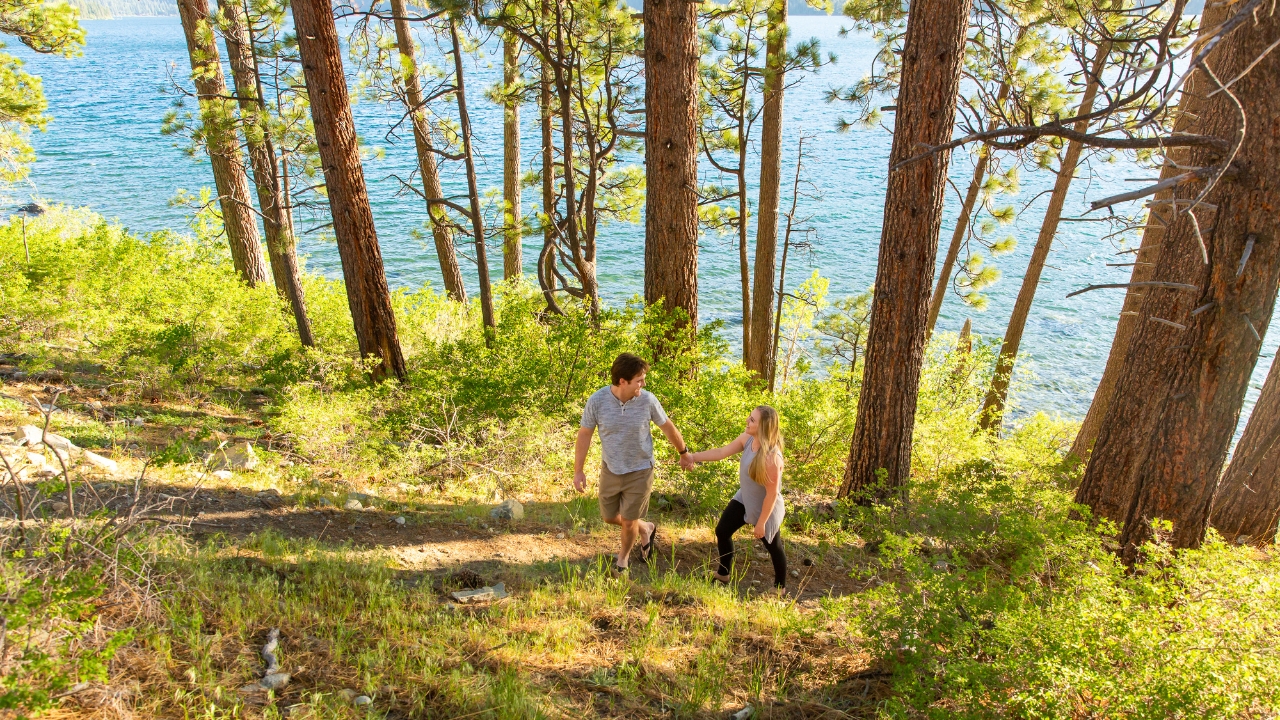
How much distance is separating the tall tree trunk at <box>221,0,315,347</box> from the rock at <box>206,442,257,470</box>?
4.20 metres

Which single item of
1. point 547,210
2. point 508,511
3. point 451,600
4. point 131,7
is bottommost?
point 508,511

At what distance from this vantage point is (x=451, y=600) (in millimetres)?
4605

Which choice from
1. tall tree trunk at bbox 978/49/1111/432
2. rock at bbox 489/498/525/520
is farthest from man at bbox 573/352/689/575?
tall tree trunk at bbox 978/49/1111/432

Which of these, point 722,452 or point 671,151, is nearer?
point 722,452

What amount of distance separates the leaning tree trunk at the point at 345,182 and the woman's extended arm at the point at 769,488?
583 centimetres

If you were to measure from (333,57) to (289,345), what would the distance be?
482cm

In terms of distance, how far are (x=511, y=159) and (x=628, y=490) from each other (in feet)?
34.5

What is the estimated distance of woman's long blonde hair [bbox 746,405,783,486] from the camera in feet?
16.2

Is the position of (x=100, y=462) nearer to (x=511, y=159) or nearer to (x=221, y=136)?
(x=221, y=136)

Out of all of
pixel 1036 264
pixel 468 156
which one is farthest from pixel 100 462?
pixel 1036 264

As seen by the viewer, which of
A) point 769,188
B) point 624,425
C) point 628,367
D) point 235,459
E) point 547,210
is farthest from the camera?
point 769,188

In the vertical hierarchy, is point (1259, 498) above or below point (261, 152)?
below

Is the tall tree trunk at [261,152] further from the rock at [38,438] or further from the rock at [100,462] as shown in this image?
the rock at [100,462]

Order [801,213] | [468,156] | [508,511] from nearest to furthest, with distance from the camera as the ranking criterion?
1. [508,511]
2. [468,156]
3. [801,213]
